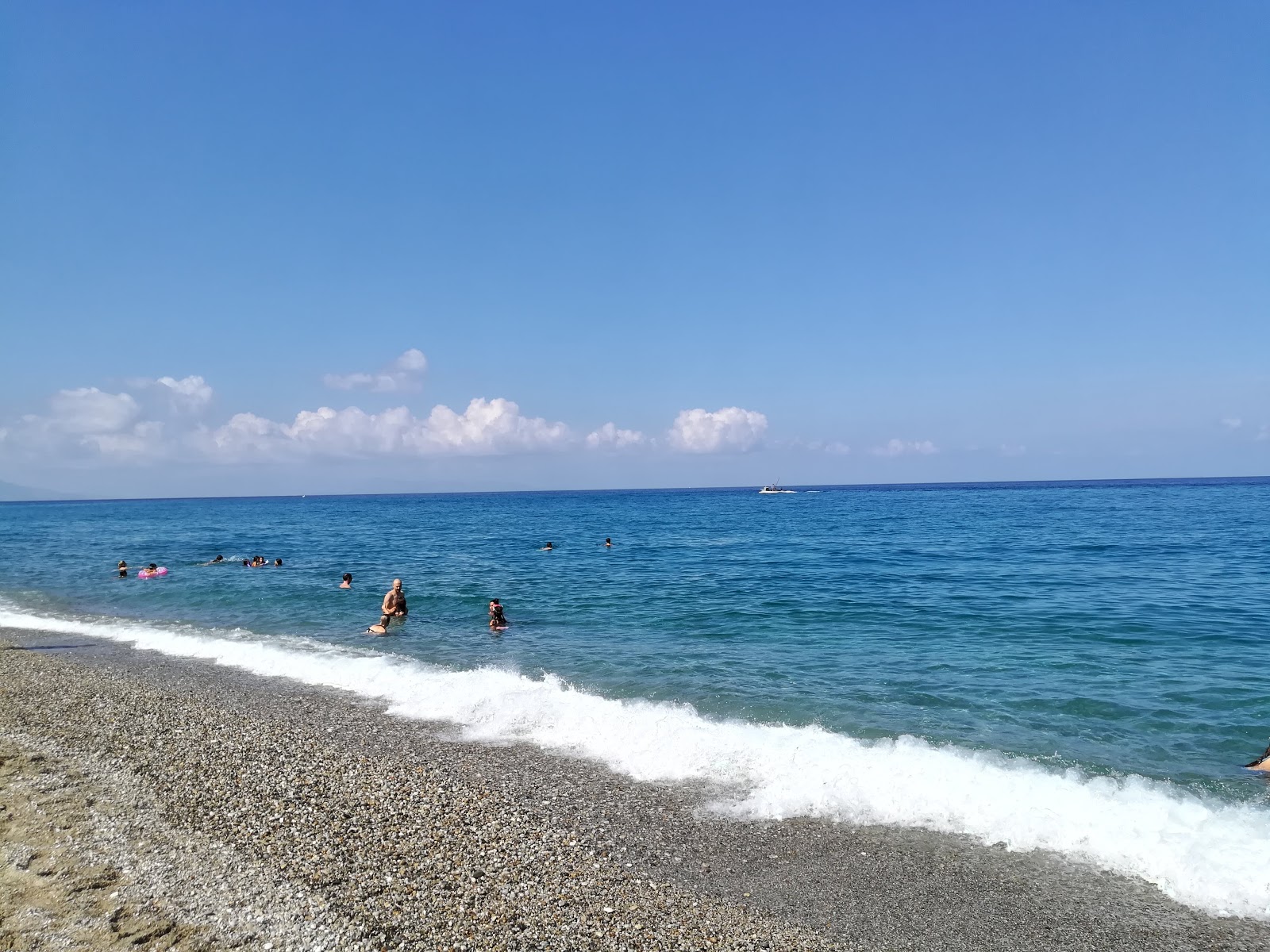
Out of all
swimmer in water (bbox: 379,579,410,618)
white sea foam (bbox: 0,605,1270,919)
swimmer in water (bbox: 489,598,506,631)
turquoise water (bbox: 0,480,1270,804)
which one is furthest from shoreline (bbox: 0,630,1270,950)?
swimmer in water (bbox: 379,579,410,618)

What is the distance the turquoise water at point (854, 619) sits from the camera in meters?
13.6

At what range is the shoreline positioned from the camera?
7.21 m

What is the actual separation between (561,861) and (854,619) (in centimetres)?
1691

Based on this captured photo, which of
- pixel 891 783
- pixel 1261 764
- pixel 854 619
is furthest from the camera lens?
pixel 854 619

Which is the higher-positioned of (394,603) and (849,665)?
(394,603)

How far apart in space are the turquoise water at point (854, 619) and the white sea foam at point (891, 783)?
979 mm

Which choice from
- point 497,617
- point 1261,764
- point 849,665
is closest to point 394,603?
point 497,617

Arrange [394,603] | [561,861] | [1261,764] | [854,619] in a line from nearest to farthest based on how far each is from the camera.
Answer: [561,861]
[1261,764]
[854,619]
[394,603]

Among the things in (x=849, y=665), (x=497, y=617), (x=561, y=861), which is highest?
(x=497, y=617)

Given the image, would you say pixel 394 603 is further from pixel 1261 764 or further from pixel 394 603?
pixel 1261 764

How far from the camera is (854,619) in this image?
2328 cm

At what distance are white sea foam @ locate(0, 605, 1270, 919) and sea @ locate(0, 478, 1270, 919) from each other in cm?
4

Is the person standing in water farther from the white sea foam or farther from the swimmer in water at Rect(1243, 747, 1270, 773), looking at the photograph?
the swimmer in water at Rect(1243, 747, 1270, 773)

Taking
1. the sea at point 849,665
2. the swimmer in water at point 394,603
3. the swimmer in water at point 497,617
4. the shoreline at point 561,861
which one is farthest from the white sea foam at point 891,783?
the swimmer in water at point 394,603
